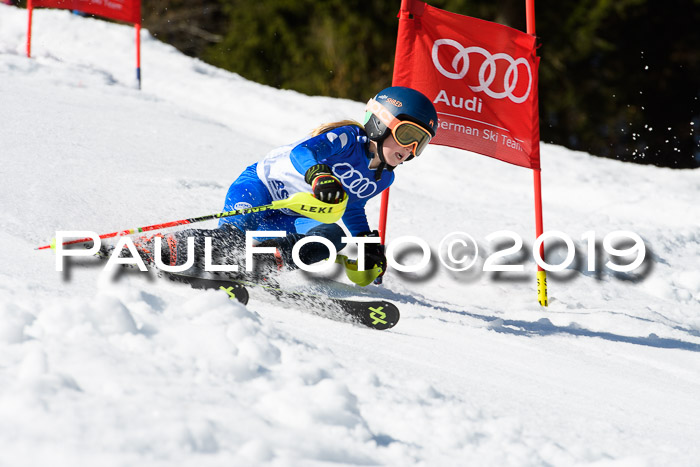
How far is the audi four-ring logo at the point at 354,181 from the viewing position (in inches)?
159

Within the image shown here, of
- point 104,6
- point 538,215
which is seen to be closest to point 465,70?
point 538,215

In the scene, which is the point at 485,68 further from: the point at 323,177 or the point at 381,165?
the point at 323,177

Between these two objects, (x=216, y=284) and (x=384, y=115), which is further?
(x=384, y=115)

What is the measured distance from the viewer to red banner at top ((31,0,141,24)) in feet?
31.4

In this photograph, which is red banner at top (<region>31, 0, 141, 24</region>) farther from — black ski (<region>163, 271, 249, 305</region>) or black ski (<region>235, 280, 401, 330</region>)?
black ski (<region>235, 280, 401, 330</region>)

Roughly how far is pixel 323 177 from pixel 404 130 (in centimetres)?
55

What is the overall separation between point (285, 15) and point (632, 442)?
71.4 ft

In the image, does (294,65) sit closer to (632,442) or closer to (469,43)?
(469,43)

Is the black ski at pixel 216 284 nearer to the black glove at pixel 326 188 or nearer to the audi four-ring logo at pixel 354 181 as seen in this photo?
the black glove at pixel 326 188

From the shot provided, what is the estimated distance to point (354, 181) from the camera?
13.5 ft

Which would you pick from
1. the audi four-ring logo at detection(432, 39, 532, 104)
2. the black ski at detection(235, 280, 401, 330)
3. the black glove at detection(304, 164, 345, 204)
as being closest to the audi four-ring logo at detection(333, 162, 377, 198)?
the black glove at detection(304, 164, 345, 204)

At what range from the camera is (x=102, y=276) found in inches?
121

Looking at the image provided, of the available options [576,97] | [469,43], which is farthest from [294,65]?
[469,43]

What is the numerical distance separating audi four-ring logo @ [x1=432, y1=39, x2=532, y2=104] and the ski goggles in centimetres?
115
